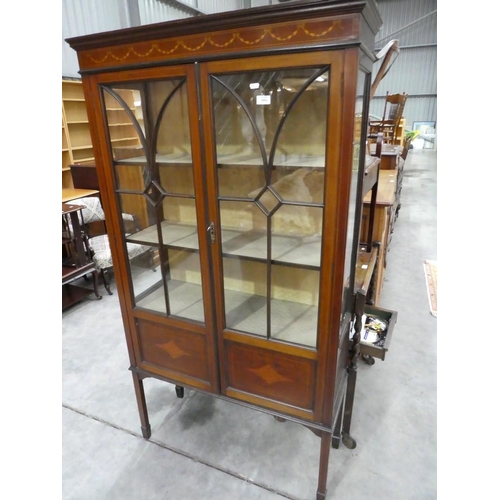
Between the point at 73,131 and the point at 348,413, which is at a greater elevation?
the point at 73,131

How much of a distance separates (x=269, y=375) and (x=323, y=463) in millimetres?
431

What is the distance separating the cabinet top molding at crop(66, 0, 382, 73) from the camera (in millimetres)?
864

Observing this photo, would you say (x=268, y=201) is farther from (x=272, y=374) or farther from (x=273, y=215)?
(x=272, y=374)

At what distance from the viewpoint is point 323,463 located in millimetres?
1410

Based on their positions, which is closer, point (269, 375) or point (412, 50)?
point (269, 375)

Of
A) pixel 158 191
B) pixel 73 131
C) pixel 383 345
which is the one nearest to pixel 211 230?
pixel 158 191

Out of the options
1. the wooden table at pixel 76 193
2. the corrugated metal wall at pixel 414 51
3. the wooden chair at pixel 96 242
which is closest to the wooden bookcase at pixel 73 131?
the wooden table at pixel 76 193

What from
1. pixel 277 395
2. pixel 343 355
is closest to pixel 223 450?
pixel 277 395

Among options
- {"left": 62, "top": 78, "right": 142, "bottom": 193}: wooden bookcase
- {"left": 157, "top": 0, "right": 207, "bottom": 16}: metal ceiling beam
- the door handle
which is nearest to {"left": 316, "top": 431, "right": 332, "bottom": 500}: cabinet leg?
the door handle

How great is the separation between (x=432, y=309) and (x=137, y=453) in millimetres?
2463

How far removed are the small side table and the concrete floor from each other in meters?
0.64

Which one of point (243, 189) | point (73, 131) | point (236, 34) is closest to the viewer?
point (236, 34)

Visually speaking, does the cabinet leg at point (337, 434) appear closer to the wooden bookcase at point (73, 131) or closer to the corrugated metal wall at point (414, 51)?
the wooden bookcase at point (73, 131)

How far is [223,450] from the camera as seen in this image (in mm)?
1736
